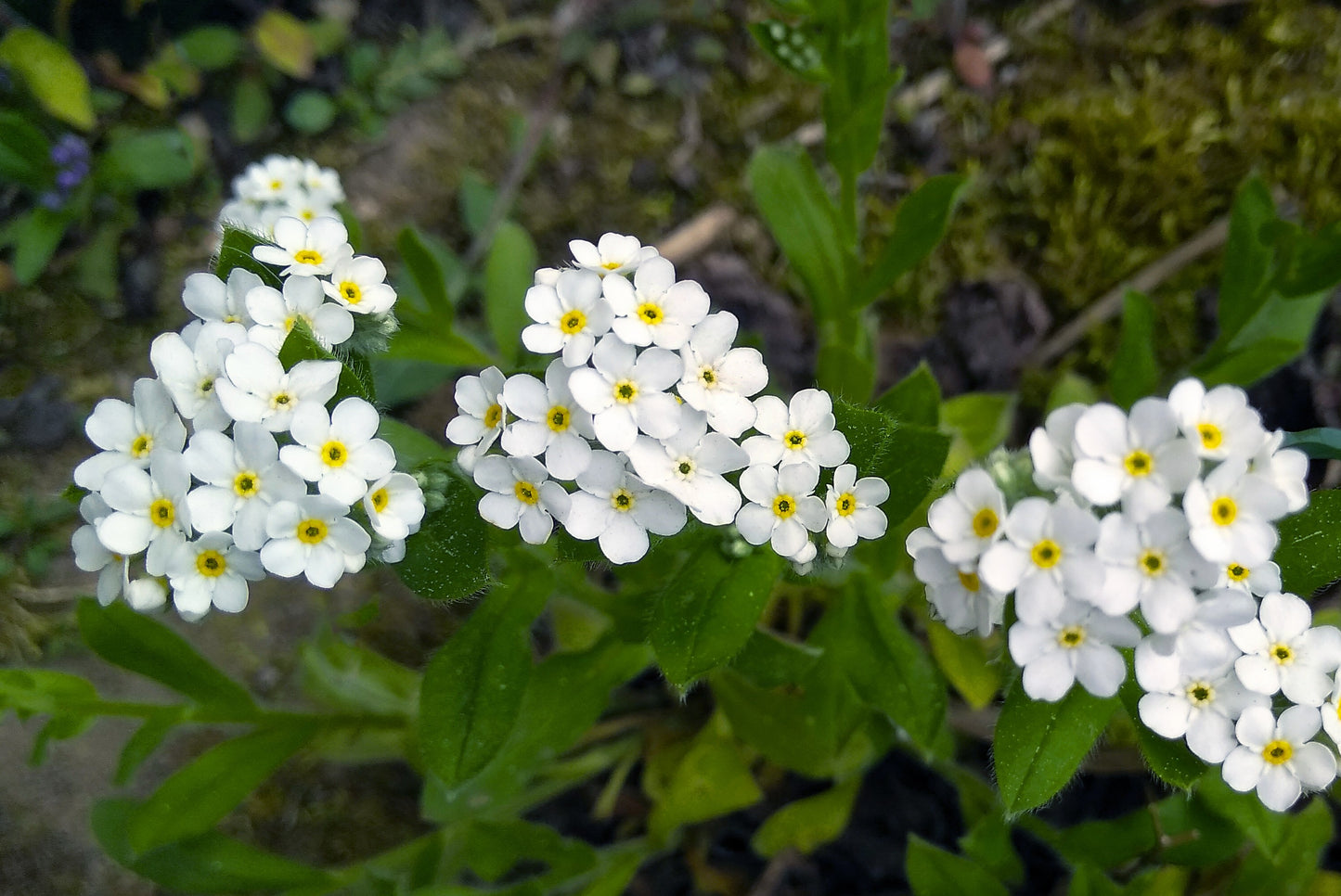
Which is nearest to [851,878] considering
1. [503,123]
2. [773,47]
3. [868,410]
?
[868,410]

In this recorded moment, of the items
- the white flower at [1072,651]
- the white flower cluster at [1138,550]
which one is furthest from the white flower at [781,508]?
the white flower at [1072,651]

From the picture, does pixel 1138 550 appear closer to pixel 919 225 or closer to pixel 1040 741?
pixel 1040 741

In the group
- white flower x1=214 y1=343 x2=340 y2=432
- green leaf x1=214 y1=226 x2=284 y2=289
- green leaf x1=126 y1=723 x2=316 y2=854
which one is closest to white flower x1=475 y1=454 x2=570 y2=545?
white flower x1=214 y1=343 x2=340 y2=432

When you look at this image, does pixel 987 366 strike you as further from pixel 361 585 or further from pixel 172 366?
pixel 172 366

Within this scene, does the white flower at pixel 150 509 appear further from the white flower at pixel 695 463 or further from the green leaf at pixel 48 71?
the green leaf at pixel 48 71

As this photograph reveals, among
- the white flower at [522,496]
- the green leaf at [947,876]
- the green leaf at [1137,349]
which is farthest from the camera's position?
the green leaf at [1137,349]
